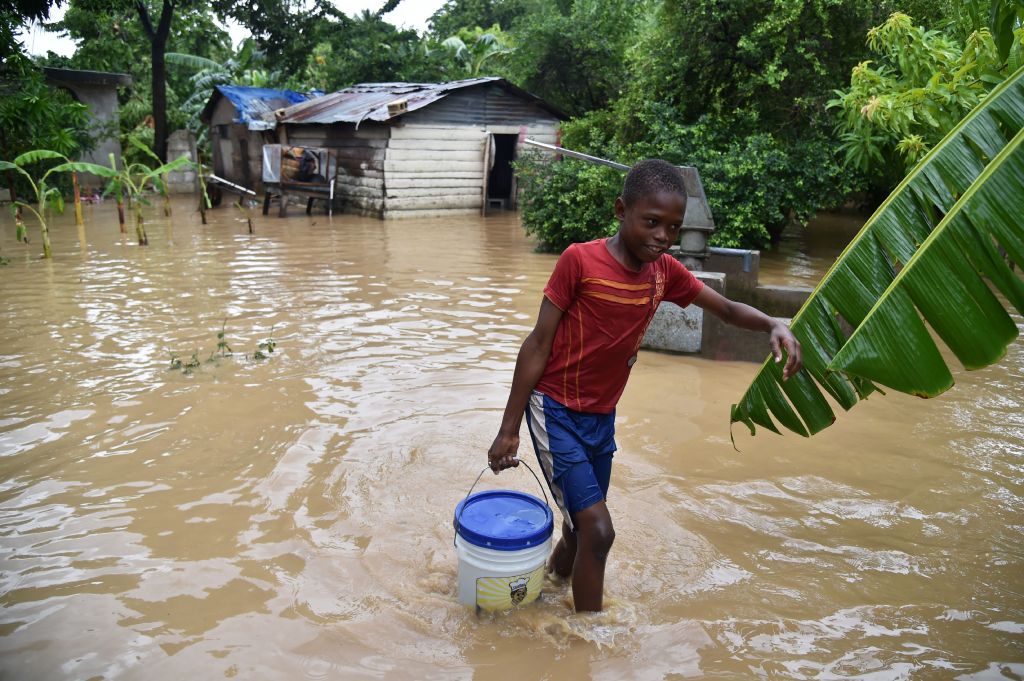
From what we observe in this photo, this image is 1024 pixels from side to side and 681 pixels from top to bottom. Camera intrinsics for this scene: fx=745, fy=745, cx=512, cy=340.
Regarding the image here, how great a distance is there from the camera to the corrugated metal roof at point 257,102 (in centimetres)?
2010

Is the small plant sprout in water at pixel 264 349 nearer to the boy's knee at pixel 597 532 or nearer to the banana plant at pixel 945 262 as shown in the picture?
the boy's knee at pixel 597 532

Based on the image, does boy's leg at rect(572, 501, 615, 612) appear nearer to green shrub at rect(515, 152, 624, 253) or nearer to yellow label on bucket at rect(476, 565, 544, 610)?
yellow label on bucket at rect(476, 565, 544, 610)

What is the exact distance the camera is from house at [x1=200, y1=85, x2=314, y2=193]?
68.0 feet

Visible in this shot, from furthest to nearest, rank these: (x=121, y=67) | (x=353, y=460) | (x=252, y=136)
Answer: (x=121, y=67) < (x=252, y=136) < (x=353, y=460)

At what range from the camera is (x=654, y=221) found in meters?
2.56

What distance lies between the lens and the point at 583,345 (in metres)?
2.72

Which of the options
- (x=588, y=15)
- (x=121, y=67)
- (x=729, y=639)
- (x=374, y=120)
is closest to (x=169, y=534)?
(x=729, y=639)

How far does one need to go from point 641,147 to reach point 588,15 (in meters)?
7.47

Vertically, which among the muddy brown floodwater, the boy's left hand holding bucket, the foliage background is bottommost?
the muddy brown floodwater

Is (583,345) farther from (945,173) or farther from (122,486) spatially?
(122,486)

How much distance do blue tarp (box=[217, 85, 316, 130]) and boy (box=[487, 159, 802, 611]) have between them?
1862 cm

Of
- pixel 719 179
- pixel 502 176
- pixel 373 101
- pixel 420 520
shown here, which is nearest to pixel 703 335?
pixel 420 520

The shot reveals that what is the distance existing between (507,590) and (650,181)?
160 centimetres

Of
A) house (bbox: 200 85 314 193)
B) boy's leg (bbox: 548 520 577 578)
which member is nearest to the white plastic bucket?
boy's leg (bbox: 548 520 577 578)
